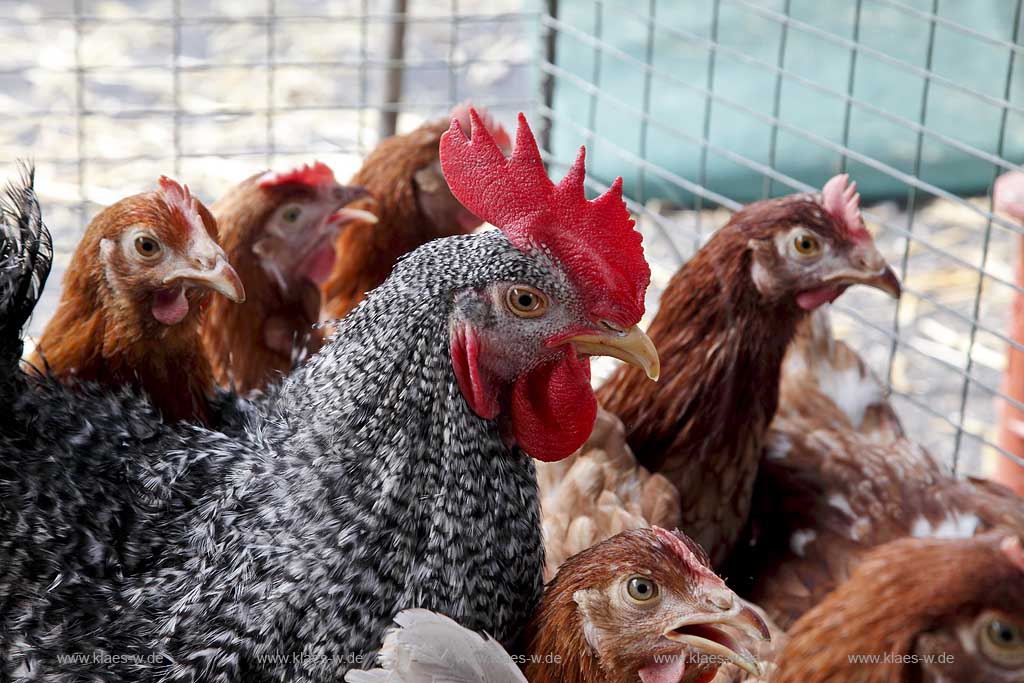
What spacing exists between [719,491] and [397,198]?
978 millimetres

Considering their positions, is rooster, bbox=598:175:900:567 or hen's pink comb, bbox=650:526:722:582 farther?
rooster, bbox=598:175:900:567

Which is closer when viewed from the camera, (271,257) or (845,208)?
(845,208)

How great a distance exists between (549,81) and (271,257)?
57.1 inches

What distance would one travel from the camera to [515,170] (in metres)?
1.55

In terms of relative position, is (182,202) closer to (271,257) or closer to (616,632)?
(271,257)

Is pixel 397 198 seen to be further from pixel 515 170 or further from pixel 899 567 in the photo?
pixel 899 567

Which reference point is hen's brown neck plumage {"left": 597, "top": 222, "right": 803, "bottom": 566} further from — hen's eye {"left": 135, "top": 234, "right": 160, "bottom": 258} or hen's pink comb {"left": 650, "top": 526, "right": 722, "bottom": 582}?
hen's eye {"left": 135, "top": 234, "right": 160, "bottom": 258}

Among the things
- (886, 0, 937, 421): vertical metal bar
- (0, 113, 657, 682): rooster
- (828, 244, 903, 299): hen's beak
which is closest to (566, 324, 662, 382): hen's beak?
(0, 113, 657, 682): rooster

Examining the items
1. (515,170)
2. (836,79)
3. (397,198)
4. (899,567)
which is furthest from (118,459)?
(836,79)

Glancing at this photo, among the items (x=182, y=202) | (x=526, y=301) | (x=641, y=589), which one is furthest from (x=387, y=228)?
(x=641, y=589)

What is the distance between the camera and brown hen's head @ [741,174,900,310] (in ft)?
6.78

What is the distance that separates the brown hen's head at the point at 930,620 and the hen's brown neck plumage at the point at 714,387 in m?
0.64

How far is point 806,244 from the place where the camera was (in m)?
2.07

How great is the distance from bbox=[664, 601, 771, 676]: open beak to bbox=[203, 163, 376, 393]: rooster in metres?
1.14
